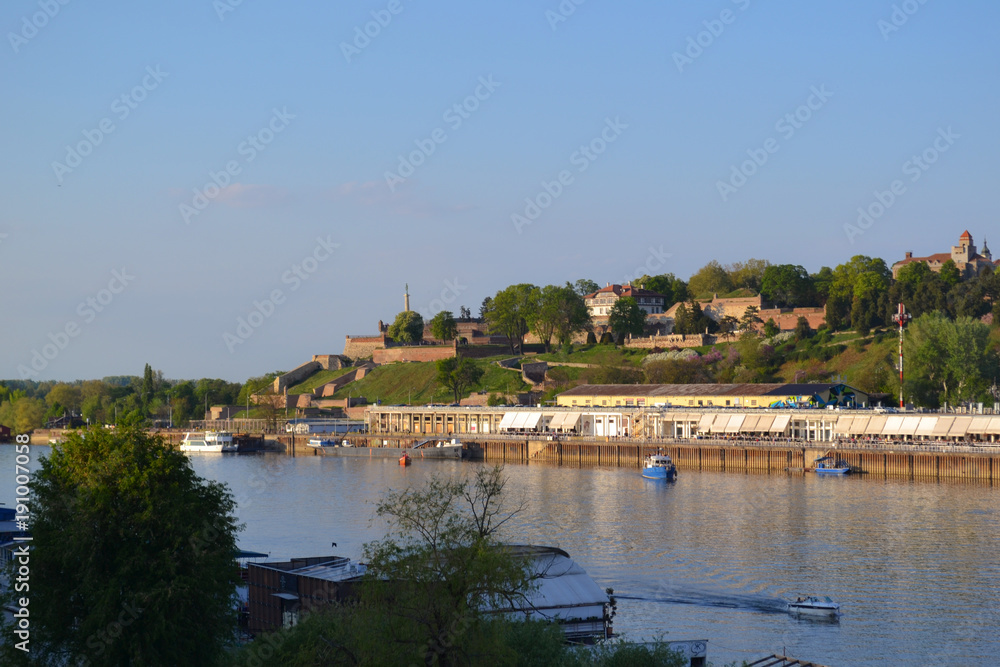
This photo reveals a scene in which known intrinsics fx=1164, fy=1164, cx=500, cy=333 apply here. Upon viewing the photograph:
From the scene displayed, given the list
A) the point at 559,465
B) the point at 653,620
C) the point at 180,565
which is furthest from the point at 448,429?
the point at 180,565

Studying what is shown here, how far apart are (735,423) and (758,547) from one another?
39755 mm

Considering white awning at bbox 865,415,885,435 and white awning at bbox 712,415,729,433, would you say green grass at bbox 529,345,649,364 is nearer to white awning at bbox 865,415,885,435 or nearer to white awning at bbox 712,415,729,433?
white awning at bbox 712,415,729,433

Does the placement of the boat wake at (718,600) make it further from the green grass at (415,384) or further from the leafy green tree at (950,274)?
the leafy green tree at (950,274)

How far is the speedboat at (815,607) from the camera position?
31.0m

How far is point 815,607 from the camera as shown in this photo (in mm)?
31125

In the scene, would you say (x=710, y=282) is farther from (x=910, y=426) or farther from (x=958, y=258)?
(x=910, y=426)

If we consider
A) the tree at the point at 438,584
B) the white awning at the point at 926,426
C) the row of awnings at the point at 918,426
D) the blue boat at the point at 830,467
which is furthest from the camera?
the white awning at the point at 926,426

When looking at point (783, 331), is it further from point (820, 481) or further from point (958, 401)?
point (820, 481)

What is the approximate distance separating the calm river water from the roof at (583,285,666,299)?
67.6 m

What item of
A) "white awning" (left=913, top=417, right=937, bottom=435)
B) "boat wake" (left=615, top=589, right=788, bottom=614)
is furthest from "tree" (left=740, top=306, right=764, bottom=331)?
"boat wake" (left=615, top=589, right=788, bottom=614)

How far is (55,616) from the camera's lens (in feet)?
70.3

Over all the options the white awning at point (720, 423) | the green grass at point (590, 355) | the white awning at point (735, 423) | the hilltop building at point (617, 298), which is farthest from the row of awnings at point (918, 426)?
the hilltop building at point (617, 298)

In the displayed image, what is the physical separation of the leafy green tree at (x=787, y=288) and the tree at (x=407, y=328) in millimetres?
41615

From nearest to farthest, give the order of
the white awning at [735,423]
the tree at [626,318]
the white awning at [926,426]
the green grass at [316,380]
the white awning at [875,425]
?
the white awning at [926,426] → the white awning at [875,425] → the white awning at [735,423] → the tree at [626,318] → the green grass at [316,380]
